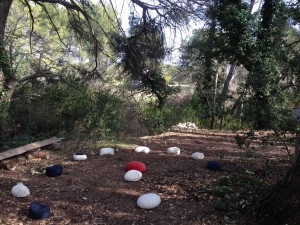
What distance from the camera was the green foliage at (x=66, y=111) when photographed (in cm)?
788

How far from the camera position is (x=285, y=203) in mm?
2561

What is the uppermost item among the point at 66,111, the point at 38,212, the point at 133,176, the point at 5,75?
the point at 5,75

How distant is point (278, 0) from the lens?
1109 cm

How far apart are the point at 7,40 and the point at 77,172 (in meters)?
6.29

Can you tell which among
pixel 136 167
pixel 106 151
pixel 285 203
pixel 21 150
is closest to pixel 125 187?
pixel 136 167

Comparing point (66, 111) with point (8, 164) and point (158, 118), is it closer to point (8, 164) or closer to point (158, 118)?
point (8, 164)

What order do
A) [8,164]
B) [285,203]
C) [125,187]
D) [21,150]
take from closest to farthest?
[285,203] → [125,187] → [8,164] → [21,150]

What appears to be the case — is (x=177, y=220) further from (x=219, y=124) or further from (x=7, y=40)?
(x=219, y=124)

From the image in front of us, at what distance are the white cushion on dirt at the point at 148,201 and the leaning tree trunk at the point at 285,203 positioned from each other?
1144mm

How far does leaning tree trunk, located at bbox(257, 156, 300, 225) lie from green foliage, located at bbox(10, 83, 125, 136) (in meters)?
5.47

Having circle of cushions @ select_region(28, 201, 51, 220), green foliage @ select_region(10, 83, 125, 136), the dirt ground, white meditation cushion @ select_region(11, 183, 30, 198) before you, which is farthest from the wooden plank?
circle of cushions @ select_region(28, 201, 51, 220)

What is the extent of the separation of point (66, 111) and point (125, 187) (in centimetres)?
496

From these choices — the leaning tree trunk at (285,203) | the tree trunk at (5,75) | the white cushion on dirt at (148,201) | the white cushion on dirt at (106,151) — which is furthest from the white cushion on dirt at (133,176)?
the tree trunk at (5,75)

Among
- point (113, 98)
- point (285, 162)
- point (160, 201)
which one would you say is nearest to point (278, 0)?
point (113, 98)
